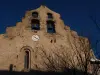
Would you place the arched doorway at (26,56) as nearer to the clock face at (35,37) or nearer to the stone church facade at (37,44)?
the stone church facade at (37,44)

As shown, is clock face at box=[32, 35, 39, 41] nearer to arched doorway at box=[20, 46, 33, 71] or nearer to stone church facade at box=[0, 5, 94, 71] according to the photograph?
stone church facade at box=[0, 5, 94, 71]

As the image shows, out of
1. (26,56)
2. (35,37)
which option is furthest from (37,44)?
(26,56)

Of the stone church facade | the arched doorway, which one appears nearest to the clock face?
the stone church facade

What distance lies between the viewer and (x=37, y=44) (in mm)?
23969

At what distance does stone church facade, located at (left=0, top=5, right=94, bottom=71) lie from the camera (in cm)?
2317

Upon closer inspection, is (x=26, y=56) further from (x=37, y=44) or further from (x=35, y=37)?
(x=35, y=37)

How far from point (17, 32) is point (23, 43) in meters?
1.07

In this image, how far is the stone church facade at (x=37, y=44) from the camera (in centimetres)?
2317

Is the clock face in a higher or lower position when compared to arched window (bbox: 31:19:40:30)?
lower

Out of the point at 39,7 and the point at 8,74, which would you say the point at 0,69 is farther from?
the point at 39,7

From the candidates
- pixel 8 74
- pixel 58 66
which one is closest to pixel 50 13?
pixel 58 66

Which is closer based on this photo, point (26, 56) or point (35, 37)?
point (26, 56)

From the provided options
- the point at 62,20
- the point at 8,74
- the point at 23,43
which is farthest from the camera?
the point at 62,20

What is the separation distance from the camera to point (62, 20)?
25703 mm
